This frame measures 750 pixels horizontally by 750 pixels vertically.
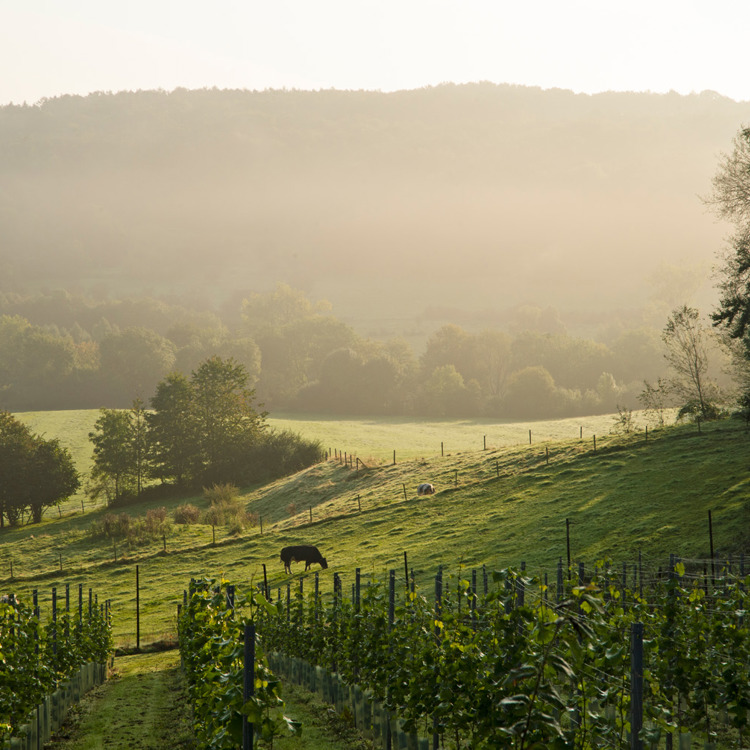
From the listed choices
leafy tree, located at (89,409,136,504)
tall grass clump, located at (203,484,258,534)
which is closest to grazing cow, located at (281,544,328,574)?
tall grass clump, located at (203,484,258,534)

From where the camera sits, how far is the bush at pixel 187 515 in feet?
213

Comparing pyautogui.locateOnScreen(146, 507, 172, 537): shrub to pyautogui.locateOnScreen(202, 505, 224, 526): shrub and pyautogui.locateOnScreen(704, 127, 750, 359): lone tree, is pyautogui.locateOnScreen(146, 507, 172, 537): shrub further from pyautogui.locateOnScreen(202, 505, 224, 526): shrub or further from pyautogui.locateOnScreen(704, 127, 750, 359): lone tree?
pyautogui.locateOnScreen(704, 127, 750, 359): lone tree

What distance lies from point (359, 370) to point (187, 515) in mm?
76625

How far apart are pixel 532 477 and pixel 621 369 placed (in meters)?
94.7

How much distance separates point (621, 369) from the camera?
453 feet

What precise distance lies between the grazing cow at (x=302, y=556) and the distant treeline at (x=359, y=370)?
73402mm

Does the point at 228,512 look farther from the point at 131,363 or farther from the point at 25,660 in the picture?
the point at 131,363

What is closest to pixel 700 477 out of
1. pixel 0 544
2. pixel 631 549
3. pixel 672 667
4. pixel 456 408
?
pixel 631 549

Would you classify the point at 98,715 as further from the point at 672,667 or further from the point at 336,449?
the point at 336,449

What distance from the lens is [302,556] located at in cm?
4288

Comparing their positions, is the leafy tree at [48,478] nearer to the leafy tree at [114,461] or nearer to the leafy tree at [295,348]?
the leafy tree at [114,461]

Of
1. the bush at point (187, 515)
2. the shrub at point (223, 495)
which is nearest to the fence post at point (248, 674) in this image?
the bush at point (187, 515)

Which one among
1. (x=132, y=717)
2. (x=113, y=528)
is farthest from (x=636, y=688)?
(x=113, y=528)

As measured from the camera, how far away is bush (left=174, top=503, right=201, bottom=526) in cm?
6481
